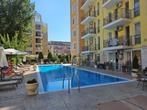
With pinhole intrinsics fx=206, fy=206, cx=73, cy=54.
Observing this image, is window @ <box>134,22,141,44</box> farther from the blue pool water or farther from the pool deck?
the pool deck

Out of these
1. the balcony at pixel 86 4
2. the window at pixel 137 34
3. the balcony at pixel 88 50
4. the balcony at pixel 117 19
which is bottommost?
the balcony at pixel 88 50

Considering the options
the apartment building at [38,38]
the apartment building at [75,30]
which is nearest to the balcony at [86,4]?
the apartment building at [75,30]

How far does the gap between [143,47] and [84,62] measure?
56.7ft

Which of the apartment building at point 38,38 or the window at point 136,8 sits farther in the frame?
the apartment building at point 38,38

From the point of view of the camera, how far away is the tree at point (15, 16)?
27.7 meters

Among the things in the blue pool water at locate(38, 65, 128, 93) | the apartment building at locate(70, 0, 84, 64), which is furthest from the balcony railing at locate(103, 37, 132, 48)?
the apartment building at locate(70, 0, 84, 64)

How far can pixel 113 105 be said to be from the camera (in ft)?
25.4

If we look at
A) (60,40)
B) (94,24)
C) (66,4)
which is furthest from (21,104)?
(60,40)

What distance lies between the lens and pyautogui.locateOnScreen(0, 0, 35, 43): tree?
27.7m

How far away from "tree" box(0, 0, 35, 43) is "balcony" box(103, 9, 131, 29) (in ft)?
35.4

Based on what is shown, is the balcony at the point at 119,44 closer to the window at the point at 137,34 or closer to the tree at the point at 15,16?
the window at the point at 137,34

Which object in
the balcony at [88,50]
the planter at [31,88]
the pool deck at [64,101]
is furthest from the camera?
the balcony at [88,50]

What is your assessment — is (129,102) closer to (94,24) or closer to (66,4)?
(94,24)

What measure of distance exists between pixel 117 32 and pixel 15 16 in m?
13.7
